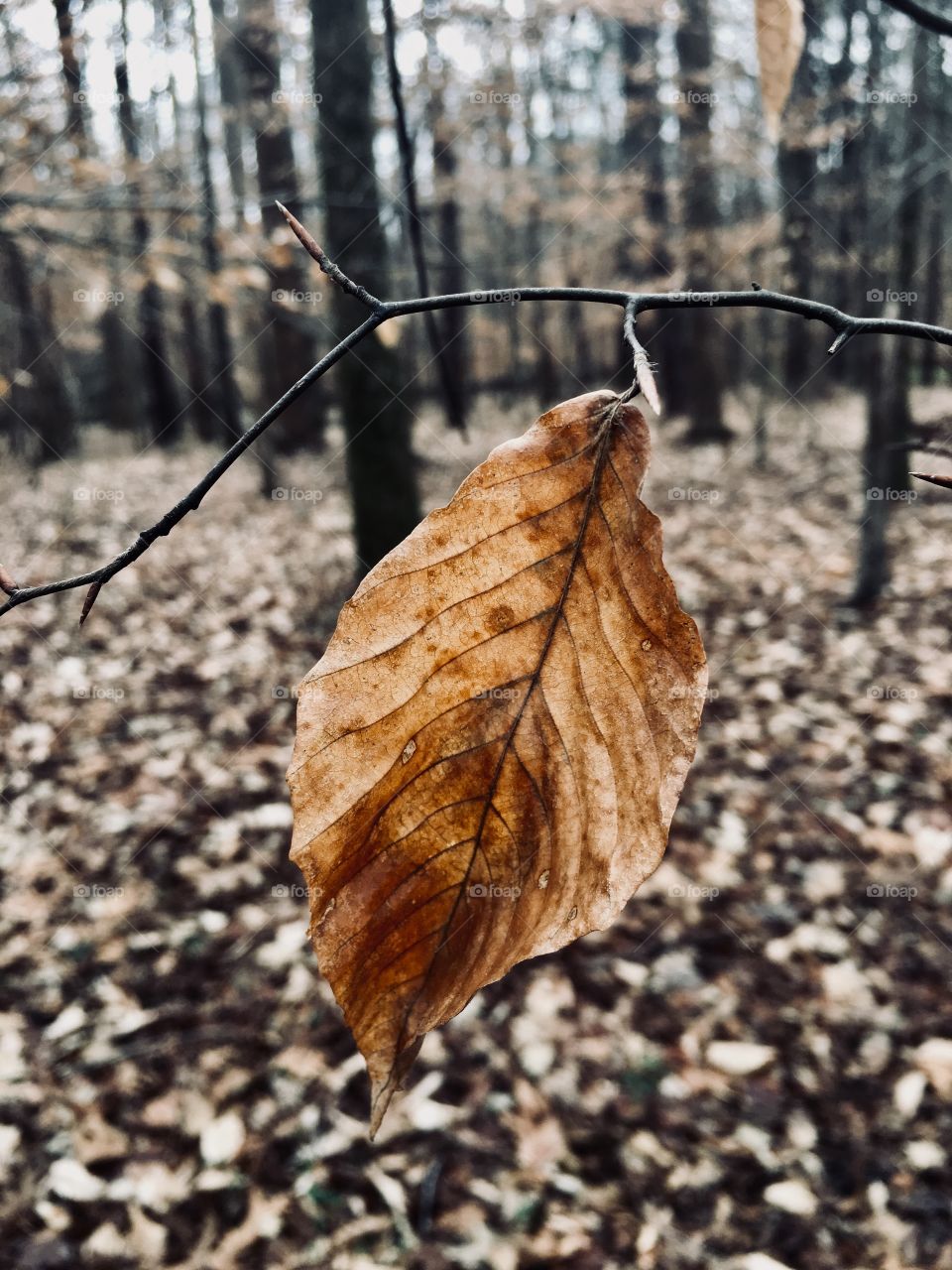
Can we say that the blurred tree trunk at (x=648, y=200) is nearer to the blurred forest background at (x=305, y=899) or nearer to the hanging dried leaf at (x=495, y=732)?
the blurred forest background at (x=305, y=899)

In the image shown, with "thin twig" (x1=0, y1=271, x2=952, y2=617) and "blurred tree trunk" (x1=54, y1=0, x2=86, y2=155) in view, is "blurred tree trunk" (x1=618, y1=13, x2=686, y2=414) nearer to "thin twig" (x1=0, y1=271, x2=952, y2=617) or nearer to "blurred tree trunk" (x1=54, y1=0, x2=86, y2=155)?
"blurred tree trunk" (x1=54, y1=0, x2=86, y2=155)

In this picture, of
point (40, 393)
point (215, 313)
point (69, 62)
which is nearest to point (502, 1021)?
point (69, 62)

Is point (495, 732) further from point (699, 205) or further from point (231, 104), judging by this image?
point (231, 104)

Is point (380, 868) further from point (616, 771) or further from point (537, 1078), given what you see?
point (537, 1078)

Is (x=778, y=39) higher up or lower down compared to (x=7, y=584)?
higher up

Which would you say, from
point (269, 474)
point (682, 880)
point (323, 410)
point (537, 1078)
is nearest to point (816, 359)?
point (323, 410)
